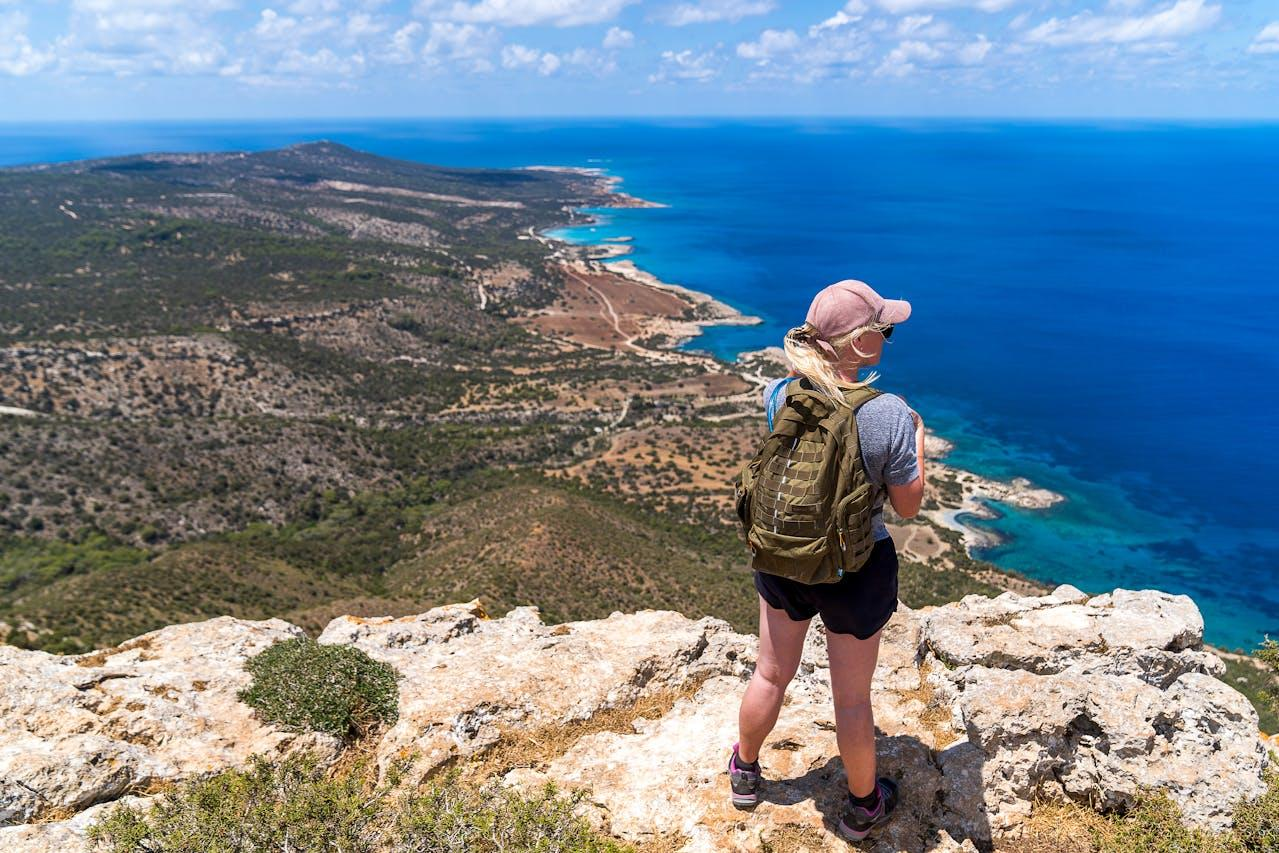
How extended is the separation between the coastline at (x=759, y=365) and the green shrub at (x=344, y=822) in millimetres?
45855

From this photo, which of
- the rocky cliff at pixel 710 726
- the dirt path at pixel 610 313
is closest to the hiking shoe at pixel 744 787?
the rocky cliff at pixel 710 726

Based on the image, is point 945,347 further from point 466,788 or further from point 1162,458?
point 466,788

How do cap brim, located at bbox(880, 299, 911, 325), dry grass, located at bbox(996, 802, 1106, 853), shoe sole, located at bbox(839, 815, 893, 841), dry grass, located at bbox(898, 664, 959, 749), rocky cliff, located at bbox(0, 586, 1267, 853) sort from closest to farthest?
cap brim, located at bbox(880, 299, 911, 325), shoe sole, located at bbox(839, 815, 893, 841), dry grass, located at bbox(996, 802, 1106, 853), rocky cliff, located at bbox(0, 586, 1267, 853), dry grass, located at bbox(898, 664, 959, 749)

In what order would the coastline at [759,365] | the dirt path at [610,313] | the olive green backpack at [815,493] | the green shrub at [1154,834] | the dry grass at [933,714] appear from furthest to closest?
1. the dirt path at [610,313]
2. the coastline at [759,365]
3. the dry grass at [933,714]
4. the green shrub at [1154,834]
5. the olive green backpack at [815,493]

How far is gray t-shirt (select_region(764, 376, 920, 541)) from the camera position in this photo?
3.66m

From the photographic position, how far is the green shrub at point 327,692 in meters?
6.54

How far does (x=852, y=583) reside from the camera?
3.99m

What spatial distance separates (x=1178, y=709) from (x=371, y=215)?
16557 cm

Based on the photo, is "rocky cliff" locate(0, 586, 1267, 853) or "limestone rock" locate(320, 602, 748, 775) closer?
"rocky cliff" locate(0, 586, 1267, 853)

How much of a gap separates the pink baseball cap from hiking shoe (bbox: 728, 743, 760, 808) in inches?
118

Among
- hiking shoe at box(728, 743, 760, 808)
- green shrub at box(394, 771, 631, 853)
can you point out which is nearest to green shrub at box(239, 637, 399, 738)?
green shrub at box(394, 771, 631, 853)

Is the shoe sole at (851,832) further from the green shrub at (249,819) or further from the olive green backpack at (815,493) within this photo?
the green shrub at (249,819)

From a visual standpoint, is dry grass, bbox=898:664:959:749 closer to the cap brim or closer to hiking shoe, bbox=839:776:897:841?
hiking shoe, bbox=839:776:897:841

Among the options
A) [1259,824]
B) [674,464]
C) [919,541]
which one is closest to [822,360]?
[1259,824]
